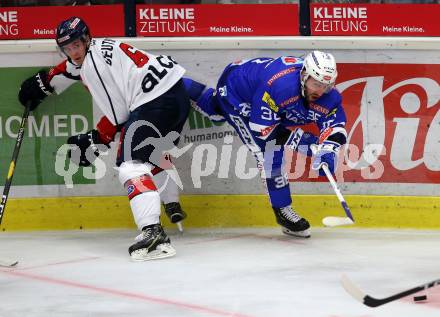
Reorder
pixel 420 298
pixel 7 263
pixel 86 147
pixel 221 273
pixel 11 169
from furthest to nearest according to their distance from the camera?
pixel 86 147 < pixel 11 169 < pixel 7 263 < pixel 221 273 < pixel 420 298

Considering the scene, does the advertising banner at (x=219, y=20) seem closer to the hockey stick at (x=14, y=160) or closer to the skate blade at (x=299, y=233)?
the hockey stick at (x=14, y=160)

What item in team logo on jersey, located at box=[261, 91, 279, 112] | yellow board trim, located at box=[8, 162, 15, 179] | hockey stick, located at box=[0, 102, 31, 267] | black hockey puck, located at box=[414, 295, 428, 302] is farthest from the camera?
yellow board trim, located at box=[8, 162, 15, 179]

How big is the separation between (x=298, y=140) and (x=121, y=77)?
1.13 meters

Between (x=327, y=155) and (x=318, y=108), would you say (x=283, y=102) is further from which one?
(x=327, y=155)

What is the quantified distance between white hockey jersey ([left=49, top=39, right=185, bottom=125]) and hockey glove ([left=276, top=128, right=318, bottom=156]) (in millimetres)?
717

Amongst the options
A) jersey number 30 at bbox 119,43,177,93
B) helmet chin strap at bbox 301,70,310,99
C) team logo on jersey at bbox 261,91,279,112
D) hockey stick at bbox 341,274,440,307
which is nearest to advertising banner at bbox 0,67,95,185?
jersey number 30 at bbox 119,43,177,93

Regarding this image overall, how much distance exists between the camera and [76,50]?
18.6 feet

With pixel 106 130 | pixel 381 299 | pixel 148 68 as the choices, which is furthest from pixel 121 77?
pixel 381 299

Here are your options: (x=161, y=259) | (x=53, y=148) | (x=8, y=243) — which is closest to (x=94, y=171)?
(x=53, y=148)

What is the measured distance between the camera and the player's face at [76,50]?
5.65 meters

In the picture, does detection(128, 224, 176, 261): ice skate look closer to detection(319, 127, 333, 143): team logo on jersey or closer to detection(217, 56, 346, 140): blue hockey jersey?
detection(217, 56, 346, 140): blue hockey jersey

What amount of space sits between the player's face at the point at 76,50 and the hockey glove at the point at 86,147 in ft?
1.89

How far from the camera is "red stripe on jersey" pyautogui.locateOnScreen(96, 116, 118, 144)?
6.07 metres

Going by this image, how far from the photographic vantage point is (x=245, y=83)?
586 cm
